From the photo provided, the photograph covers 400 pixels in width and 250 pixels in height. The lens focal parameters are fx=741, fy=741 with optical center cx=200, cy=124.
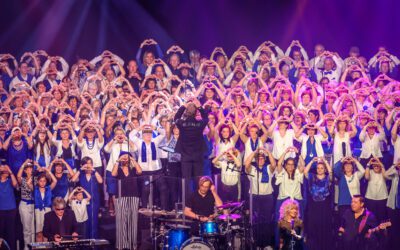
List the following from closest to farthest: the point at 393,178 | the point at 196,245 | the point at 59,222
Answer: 1. the point at 196,245
2. the point at 59,222
3. the point at 393,178

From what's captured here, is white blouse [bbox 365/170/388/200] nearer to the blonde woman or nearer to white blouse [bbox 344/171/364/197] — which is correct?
white blouse [bbox 344/171/364/197]

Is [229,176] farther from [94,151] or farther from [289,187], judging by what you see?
[94,151]

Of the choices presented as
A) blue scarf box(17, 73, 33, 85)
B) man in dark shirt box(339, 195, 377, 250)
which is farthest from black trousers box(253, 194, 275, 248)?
blue scarf box(17, 73, 33, 85)

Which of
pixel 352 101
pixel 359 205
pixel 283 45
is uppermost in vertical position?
pixel 283 45

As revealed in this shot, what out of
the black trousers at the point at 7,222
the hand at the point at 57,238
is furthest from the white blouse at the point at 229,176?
the black trousers at the point at 7,222

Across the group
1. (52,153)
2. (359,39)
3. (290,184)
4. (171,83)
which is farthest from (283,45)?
(52,153)

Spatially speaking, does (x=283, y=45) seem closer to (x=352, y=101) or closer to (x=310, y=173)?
(x=352, y=101)

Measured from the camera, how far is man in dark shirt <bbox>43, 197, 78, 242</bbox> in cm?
1151

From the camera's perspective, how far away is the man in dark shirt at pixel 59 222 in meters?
11.5

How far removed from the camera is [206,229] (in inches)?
424

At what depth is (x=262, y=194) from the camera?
12477 millimetres

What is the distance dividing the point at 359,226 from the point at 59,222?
190 inches

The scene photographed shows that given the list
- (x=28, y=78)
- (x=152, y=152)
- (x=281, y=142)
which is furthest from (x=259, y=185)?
(x=28, y=78)

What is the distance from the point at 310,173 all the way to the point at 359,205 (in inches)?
40.3
